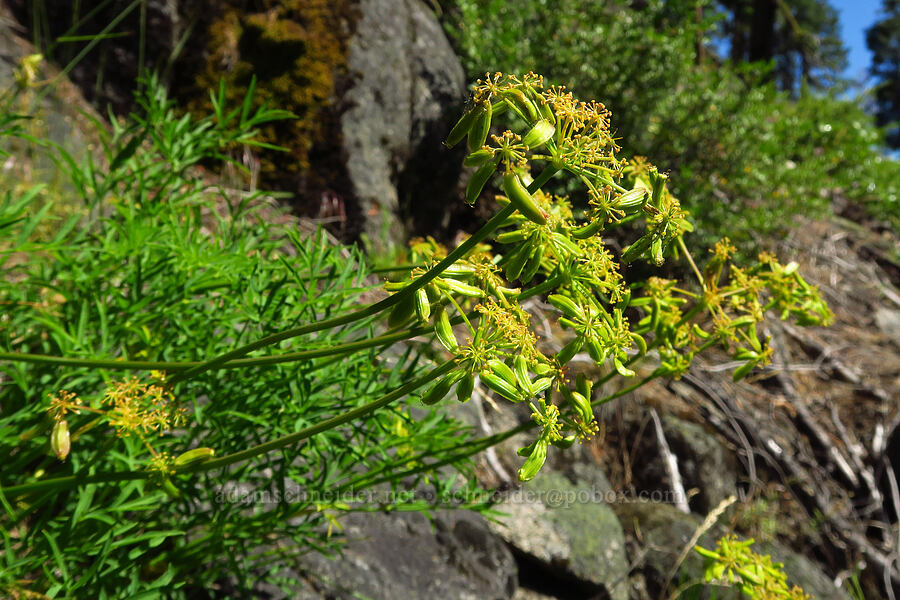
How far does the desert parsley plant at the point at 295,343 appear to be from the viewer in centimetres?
88

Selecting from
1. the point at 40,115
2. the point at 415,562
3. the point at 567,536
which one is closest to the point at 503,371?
the point at 415,562

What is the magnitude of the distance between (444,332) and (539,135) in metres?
0.30

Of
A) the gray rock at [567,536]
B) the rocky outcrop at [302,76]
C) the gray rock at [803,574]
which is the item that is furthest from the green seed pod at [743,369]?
the rocky outcrop at [302,76]

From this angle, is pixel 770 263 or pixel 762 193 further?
pixel 762 193

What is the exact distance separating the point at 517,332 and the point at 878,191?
8292 mm

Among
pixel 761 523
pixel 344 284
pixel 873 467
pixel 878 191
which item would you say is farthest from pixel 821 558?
pixel 878 191

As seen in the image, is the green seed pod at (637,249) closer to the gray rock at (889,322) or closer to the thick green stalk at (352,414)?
the thick green stalk at (352,414)

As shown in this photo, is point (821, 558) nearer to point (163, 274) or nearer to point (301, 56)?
point (163, 274)

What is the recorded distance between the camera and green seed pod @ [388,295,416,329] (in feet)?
3.01

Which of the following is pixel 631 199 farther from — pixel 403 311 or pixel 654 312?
pixel 654 312

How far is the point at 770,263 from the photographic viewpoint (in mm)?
1509

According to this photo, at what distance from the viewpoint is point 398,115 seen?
14.5 ft

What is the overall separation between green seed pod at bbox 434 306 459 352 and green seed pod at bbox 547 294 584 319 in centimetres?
16

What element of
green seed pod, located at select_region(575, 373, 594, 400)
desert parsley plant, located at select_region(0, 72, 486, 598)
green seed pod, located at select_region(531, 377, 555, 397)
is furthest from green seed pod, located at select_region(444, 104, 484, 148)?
desert parsley plant, located at select_region(0, 72, 486, 598)
